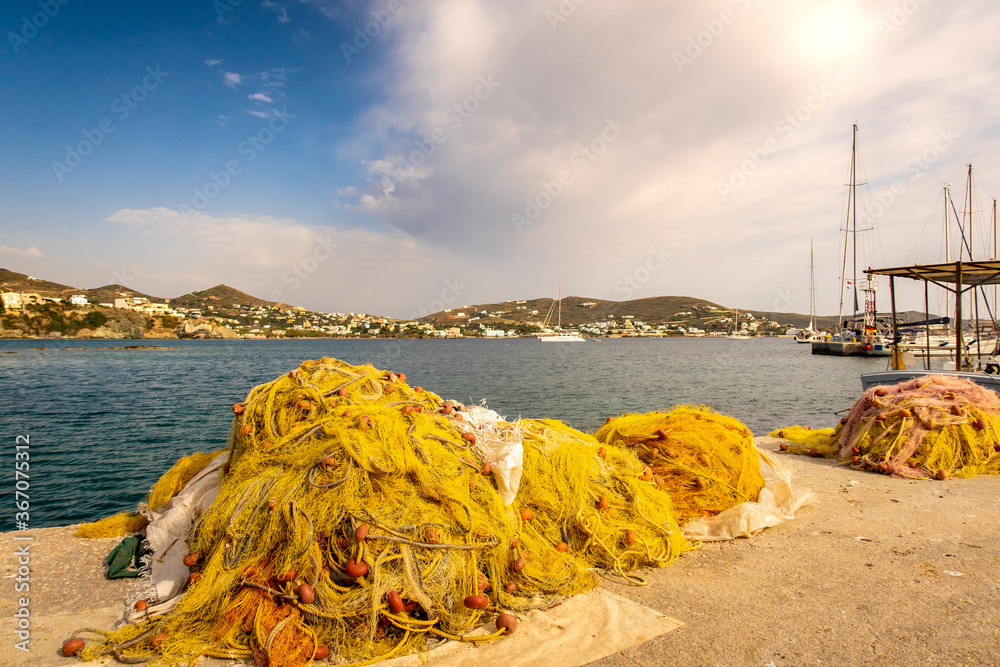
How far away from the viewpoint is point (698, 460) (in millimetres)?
5344

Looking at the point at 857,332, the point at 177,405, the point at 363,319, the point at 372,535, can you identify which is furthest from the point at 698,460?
the point at 363,319

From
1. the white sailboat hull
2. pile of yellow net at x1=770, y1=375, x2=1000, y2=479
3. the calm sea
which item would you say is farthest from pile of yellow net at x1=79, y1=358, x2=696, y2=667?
the white sailboat hull

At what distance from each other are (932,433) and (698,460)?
14.4ft

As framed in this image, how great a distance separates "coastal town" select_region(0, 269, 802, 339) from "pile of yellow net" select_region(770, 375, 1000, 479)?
131m

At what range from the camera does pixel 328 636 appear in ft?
10.4

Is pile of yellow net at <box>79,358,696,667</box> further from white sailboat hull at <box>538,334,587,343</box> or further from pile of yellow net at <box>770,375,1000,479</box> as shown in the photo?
white sailboat hull at <box>538,334,587,343</box>

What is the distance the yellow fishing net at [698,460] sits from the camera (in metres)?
5.17

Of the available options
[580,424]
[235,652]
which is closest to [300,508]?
[235,652]

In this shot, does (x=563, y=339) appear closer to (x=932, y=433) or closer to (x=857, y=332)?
(x=857, y=332)

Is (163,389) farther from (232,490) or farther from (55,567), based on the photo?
(232,490)

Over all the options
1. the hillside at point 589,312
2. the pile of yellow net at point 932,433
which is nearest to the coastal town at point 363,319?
the hillside at point 589,312

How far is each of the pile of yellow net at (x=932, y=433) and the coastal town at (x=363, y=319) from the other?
5149 inches

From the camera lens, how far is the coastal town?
429 ft

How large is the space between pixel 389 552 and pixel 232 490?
1.37m
